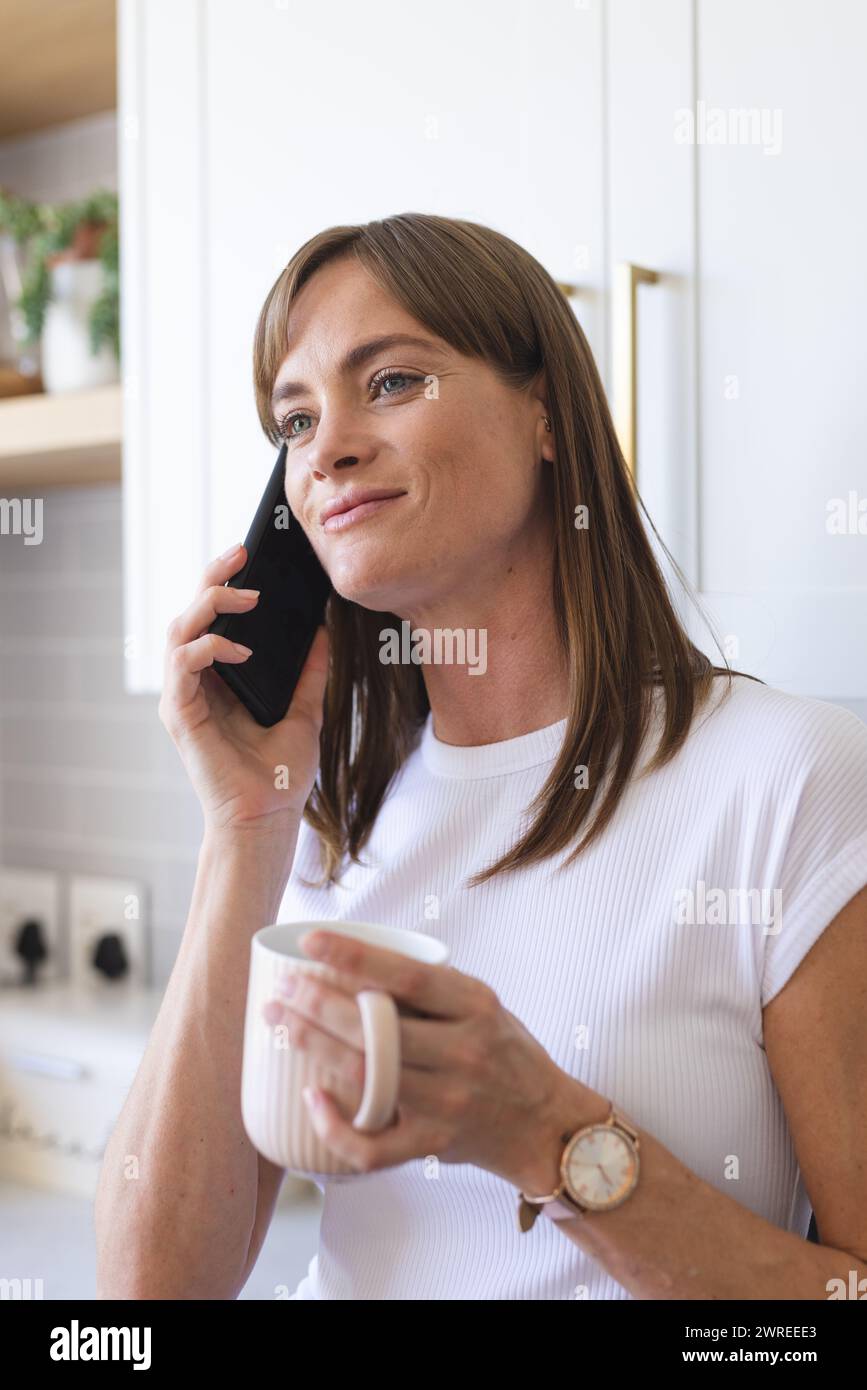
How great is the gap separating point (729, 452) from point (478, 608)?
248 millimetres

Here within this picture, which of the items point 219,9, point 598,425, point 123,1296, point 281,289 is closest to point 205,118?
point 219,9

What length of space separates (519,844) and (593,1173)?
290 mm

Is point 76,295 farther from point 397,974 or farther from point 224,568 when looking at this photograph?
point 397,974

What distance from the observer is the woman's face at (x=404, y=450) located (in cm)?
91

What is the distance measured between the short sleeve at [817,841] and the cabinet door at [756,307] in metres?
0.19

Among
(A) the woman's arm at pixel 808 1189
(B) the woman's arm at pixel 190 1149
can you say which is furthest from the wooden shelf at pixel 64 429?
(A) the woman's arm at pixel 808 1189

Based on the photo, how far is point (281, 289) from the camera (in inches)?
39.0

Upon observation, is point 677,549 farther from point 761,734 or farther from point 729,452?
point 761,734

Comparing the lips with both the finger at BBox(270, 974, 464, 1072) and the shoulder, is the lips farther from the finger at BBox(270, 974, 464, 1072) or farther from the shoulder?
the finger at BBox(270, 974, 464, 1072)

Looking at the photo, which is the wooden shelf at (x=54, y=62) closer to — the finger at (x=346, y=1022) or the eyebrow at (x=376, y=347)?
the eyebrow at (x=376, y=347)

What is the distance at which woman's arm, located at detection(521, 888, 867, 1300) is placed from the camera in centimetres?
70

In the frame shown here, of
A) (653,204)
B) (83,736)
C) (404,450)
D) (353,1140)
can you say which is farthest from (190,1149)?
(83,736)

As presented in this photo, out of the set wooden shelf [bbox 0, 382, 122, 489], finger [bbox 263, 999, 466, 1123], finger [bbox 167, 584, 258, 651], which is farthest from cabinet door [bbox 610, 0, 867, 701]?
wooden shelf [bbox 0, 382, 122, 489]

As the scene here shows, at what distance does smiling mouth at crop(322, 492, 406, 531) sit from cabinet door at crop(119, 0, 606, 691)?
1.02 feet
